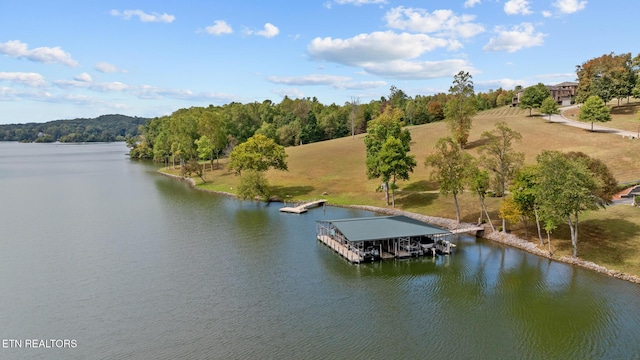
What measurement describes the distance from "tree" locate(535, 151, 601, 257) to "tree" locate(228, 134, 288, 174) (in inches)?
2284

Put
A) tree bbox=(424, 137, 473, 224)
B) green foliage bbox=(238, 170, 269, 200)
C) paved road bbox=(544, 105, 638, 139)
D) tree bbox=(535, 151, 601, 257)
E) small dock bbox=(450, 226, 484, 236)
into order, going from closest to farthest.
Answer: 1. tree bbox=(535, 151, 601, 257)
2. small dock bbox=(450, 226, 484, 236)
3. tree bbox=(424, 137, 473, 224)
4. green foliage bbox=(238, 170, 269, 200)
5. paved road bbox=(544, 105, 638, 139)

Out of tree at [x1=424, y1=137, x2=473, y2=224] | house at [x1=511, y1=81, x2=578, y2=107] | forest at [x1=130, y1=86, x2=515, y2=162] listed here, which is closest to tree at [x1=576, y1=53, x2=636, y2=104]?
house at [x1=511, y1=81, x2=578, y2=107]

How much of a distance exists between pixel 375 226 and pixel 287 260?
40.2 ft

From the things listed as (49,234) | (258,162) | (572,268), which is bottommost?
(572,268)

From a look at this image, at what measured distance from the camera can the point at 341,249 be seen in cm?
5169

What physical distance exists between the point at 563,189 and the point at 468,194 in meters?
29.7

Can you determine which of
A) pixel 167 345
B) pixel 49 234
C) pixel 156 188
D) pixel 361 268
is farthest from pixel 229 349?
pixel 156 188

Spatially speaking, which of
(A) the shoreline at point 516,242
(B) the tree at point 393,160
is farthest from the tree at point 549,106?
(A) the shoreline at point 516,242

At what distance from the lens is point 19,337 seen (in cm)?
3181

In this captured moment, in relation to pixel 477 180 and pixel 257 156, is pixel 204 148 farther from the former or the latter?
pixel 477 180

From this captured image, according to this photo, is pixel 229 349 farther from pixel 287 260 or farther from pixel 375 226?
pixel 375 226

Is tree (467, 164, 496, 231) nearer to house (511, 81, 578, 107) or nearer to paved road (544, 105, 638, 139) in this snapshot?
paved road (544, 105, 638, 139)

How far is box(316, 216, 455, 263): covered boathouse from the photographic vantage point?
49.3 meters

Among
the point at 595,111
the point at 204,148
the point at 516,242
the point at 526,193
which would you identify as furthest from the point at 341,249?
the point at 595,111
